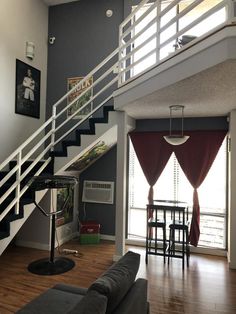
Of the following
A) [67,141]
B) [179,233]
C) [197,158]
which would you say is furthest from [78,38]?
[179,233]

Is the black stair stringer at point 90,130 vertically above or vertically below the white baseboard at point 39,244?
above

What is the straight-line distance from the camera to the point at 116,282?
162cm

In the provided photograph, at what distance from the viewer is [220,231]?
4.62m

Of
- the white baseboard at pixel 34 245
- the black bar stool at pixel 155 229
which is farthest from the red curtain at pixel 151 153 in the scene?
the white baseboard at pixel 34 245

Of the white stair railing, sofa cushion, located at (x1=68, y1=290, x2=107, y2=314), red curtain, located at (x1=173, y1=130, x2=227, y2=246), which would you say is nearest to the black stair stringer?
the white stair railing

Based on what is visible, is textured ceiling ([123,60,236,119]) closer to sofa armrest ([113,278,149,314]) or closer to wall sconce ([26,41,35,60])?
sofa armrest ([113,278,149,314])

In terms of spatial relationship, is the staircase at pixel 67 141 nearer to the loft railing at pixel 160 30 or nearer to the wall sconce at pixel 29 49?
the loft railing at pixel 160 30

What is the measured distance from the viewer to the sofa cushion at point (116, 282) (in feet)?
4.94

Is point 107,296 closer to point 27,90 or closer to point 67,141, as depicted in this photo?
point 67,141

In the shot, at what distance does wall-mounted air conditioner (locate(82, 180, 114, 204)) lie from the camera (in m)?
5.30

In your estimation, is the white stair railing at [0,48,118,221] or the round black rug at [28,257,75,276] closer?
the white stair railing at [0,48,118,221]

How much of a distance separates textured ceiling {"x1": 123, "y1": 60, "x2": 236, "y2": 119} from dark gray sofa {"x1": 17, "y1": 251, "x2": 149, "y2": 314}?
5.78 ft

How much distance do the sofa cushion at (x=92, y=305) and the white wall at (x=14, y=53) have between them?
3.76 m

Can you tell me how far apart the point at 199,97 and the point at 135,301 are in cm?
248
